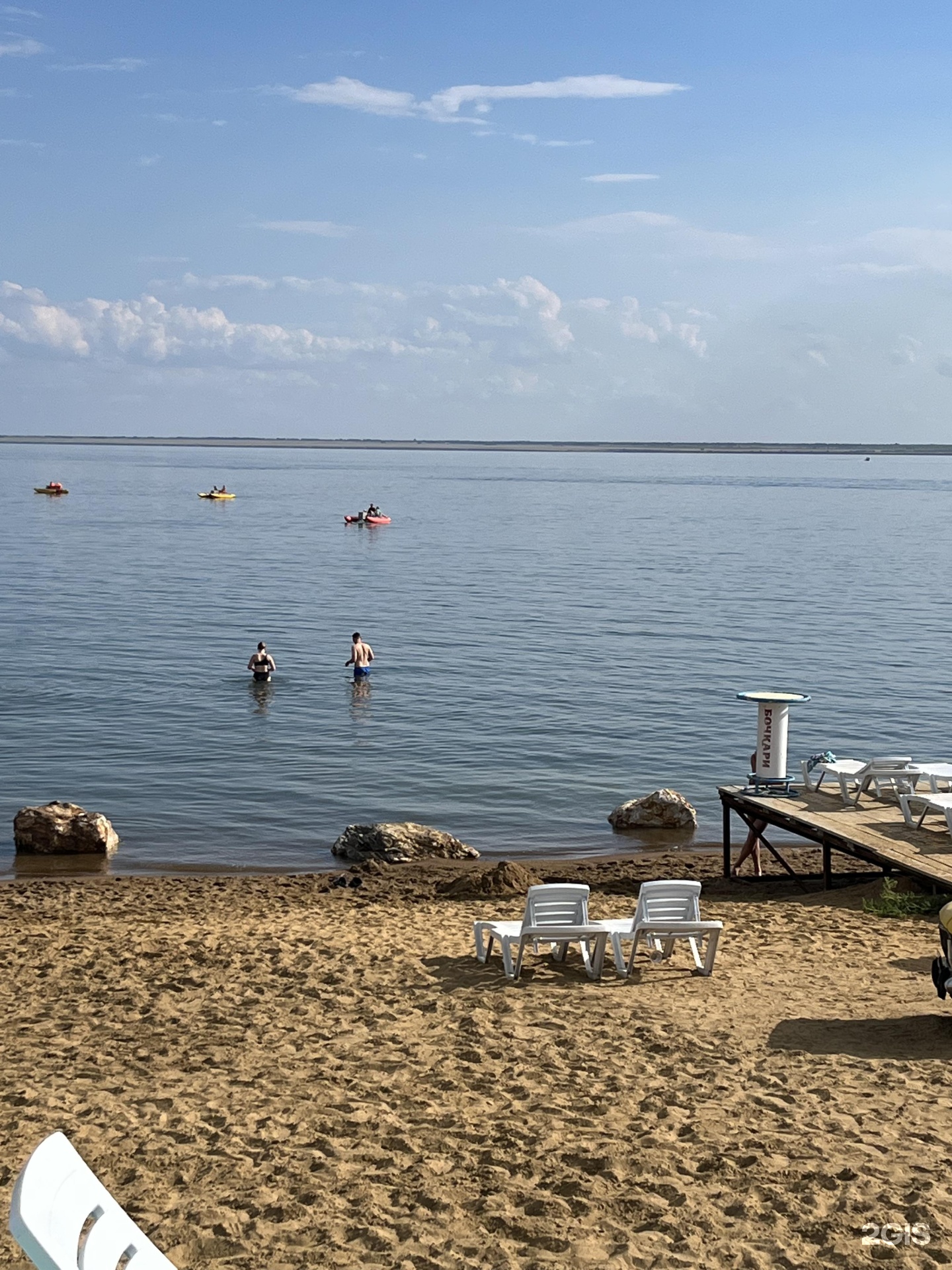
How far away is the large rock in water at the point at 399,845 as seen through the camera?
18328mm

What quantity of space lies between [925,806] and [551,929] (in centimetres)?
686

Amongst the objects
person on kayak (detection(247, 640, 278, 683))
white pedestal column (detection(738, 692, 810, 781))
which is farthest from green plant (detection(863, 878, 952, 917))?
person on kayak (detection(247, 640, 278, 683))

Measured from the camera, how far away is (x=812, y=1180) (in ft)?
22.8

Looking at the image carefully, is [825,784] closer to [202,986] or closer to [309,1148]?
[202,986]

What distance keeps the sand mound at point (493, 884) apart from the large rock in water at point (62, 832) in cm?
560

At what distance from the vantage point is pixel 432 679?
34469mm

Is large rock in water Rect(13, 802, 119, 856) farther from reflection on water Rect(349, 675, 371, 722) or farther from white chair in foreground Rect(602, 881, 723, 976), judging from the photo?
reflection on water Rect(349, 675, 371, 722)

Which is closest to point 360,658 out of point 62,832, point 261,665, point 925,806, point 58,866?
point 261,665

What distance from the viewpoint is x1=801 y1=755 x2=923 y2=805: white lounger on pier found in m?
16.7

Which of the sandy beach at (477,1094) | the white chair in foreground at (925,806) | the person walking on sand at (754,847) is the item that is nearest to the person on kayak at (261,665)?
the person walking on sand at (754,847)

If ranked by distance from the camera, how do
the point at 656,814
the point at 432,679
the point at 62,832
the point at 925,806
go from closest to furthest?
the point at 925,806 → the point at 62,832 → the point at 656,814 → the point at 432,679

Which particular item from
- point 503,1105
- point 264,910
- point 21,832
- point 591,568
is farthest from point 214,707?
point 591,568

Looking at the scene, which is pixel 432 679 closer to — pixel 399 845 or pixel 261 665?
pixel 261 665

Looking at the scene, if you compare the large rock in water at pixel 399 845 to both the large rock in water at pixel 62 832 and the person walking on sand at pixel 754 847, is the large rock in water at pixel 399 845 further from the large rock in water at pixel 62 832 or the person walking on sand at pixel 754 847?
the person walking on sand at pixel 754 847
